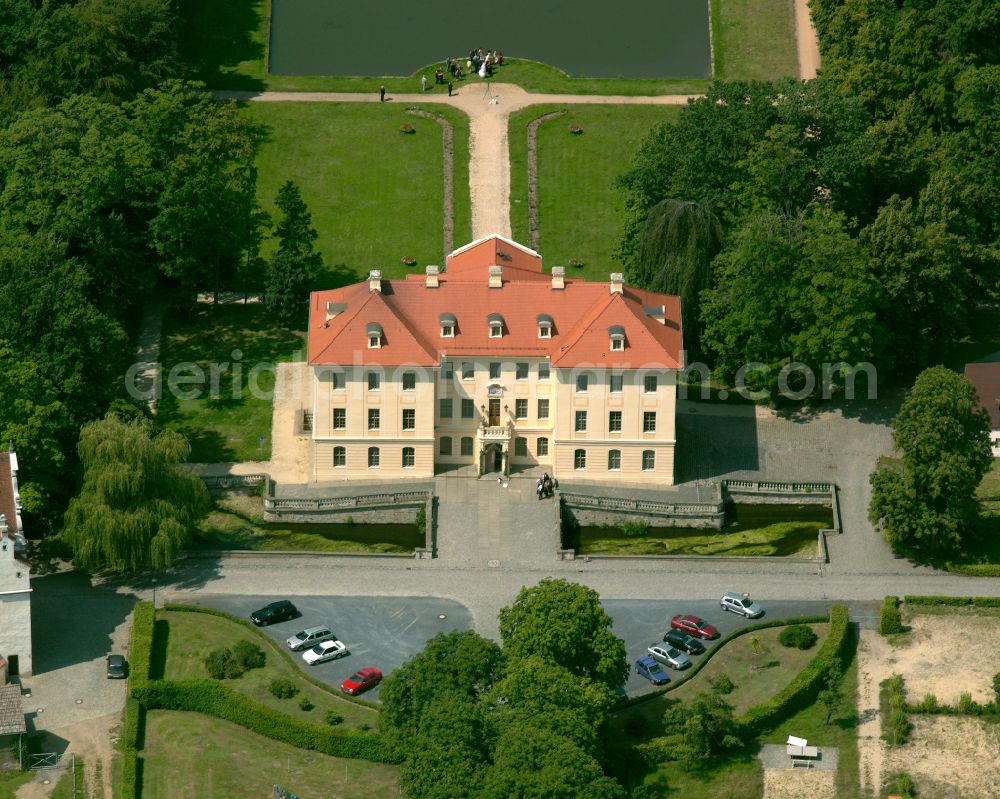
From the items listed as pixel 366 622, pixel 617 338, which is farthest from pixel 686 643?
pixel 617 338

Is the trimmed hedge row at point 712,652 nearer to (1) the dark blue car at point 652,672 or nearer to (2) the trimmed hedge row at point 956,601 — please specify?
(1) the dark blue car at point 652,672

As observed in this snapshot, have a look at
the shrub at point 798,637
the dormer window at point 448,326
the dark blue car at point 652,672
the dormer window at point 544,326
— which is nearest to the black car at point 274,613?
the dark blue car at point 652,672

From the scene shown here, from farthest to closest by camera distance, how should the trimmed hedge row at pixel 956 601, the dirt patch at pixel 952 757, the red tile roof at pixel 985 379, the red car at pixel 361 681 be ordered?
the red tile roof at pixel 985 379, the trimmed hedge row at pixel 956 601, the red car at pixel 361 681, the dirt patch at pixel 952 757

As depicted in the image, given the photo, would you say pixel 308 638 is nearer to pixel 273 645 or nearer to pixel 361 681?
pixel 273 645

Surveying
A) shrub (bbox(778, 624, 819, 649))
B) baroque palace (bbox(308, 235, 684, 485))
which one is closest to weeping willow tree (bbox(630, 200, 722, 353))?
baroque palace (bbox(308, 235, 684, 485))

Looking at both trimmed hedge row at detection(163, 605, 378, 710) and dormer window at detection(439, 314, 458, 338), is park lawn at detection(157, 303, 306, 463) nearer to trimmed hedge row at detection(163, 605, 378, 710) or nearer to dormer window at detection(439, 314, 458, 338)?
dormer window at detection(439, 314, 458, 338)

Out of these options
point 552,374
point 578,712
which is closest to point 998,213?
point 552,374
